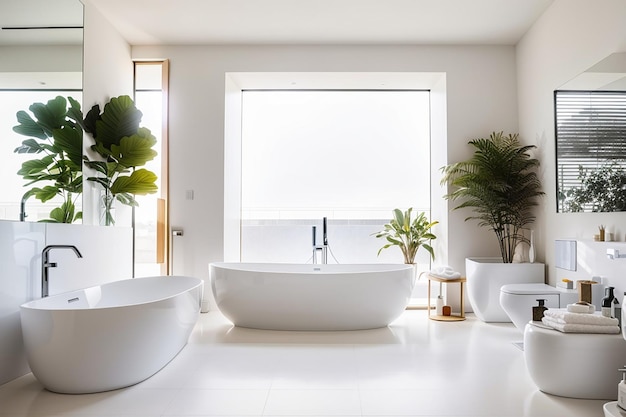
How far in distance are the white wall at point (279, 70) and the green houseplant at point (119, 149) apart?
733mm

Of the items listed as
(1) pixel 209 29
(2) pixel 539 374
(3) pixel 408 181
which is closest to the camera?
(2) pixel 539 374

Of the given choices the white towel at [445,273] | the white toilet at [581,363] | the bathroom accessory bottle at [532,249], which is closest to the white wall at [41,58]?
the white toilet at [581,363]

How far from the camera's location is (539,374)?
270 centimetres

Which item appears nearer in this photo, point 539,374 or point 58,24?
point 539,374

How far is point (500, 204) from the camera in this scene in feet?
15.4

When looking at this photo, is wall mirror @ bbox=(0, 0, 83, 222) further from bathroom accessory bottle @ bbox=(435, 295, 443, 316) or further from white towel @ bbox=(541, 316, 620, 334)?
bathroom accessory bottle @ bbox=(435, 295, 443, 316)

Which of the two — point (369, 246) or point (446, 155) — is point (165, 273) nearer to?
point (369, 246)

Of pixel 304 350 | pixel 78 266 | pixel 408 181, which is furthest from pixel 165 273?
pixel 408 181

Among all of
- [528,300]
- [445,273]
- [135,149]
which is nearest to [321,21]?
[135,149]

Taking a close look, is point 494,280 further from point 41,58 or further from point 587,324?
point 41,58

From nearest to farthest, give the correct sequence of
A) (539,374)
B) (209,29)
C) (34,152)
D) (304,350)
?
(539,374) < (34,152) < (304,350) < (209,29)

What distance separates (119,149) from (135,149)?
136mm

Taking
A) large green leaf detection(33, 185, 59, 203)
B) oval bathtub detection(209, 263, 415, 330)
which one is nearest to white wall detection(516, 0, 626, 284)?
oval bathtub detection(209, 263, 415, 330)

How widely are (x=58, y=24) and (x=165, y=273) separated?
257 cm
